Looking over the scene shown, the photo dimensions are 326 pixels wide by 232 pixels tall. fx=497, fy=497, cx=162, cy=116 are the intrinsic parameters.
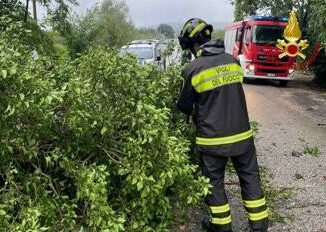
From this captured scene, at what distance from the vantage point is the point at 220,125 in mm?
4293

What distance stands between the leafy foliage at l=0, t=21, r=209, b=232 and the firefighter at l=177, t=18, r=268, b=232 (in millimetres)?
348

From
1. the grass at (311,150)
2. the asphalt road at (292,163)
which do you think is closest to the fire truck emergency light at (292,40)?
the asphalt road at (292,163)

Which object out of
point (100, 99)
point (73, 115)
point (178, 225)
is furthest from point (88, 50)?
point (178, 225)

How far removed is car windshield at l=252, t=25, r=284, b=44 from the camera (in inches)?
765

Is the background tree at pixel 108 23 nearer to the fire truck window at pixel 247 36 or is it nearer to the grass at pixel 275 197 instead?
the fire truck window at pixel 247 36

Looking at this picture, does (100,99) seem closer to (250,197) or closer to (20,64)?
(20,64)

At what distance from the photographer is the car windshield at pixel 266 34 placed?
765 inches

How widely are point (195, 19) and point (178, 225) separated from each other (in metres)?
1.96

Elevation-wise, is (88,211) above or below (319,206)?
above

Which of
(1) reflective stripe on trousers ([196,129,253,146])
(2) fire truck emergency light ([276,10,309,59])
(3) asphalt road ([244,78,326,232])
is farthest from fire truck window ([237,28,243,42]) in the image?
(1) reflective stripe on trousers ([196,129,253,146])

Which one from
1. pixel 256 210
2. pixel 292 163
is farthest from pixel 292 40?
pixel 256 210

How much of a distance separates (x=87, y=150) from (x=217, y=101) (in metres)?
1.21

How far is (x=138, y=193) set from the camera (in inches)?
152

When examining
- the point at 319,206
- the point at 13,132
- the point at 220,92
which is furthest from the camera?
the point at 319,206
